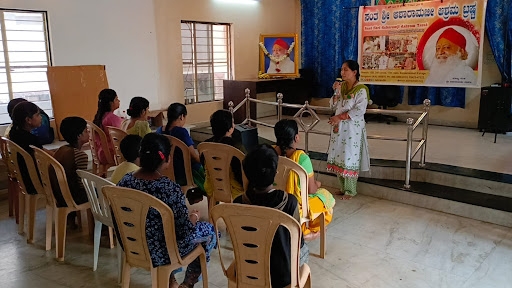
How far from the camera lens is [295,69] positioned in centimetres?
776

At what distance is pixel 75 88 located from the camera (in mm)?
5543

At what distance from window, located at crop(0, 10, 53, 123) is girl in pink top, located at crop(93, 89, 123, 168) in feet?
6.58

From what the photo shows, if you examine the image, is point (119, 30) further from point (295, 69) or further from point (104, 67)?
point (295, 69)

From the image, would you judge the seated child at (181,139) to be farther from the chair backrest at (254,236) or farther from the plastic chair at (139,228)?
the chair backrest at (254,236)

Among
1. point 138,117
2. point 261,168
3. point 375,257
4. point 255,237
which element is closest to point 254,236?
point 255,237

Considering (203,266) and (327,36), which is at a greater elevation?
(327,36)

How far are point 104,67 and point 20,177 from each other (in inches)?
116

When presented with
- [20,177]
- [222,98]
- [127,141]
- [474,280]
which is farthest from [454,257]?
[222,98]

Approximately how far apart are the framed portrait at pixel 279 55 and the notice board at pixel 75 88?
10.3 feet

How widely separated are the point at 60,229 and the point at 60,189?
0.99 ft

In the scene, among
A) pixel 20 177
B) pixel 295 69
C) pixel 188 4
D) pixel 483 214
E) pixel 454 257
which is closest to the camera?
pixel 454 257

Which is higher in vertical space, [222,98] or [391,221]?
[222,98]

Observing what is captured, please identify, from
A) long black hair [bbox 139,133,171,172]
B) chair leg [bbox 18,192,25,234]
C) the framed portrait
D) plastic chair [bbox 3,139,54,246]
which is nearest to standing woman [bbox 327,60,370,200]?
long black hair [bbox 139,133,171,172]

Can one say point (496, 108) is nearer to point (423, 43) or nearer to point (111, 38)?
point (423, 43)
